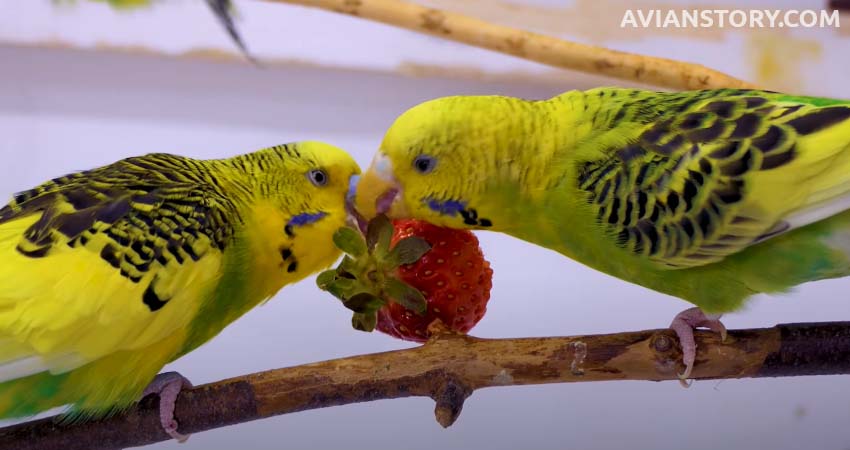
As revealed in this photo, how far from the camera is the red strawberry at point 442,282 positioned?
1.24m

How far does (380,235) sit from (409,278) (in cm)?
9

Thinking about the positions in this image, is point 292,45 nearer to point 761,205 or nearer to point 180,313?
point 180,313

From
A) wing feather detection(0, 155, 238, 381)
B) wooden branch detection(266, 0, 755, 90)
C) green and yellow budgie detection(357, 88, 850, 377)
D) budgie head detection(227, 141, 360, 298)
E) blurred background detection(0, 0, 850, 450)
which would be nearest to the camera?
wing feather detection(0, 155, 238, 381)

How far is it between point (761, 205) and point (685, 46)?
3.75 feet

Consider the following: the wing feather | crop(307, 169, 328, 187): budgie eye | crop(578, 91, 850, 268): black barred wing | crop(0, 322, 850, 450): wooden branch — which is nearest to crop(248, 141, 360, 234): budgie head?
crop(307, 169, 328, 187): budgie eye

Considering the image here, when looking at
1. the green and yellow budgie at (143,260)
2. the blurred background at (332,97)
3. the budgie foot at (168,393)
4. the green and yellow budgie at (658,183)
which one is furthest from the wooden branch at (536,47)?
the budgie foot at (168,393)

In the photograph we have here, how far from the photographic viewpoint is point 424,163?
1.21 meters

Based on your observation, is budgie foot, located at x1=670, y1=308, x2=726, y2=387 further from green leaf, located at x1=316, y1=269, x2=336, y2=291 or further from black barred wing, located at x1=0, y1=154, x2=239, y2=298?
black barred wing, located at x1=0, y1=154, x2=239, y2=298

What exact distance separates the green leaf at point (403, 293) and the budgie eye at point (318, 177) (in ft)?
0.80

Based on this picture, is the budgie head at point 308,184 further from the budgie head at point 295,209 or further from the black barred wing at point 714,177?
the black barred wing at point 714,177

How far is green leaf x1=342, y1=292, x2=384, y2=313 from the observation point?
1.20 metres

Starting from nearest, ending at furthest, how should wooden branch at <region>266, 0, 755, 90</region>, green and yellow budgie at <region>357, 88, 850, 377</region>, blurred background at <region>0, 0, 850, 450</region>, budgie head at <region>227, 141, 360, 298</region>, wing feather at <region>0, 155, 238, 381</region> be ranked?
wing feather at <region>0, 155, 238, 381</region> < green and yellow budgie at <region>357, 88, 850, 377</region> < budgie head at <region>227, 141, 360, 298</region> < wooden branch at <region>266, 0, 755, 90</region> < blurred background at <region>0, 0, 850, 450</region>

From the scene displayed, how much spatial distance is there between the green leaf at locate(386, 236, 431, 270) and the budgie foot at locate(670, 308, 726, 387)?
430mm

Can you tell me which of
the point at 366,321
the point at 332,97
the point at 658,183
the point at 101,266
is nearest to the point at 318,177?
the point at 366,321
